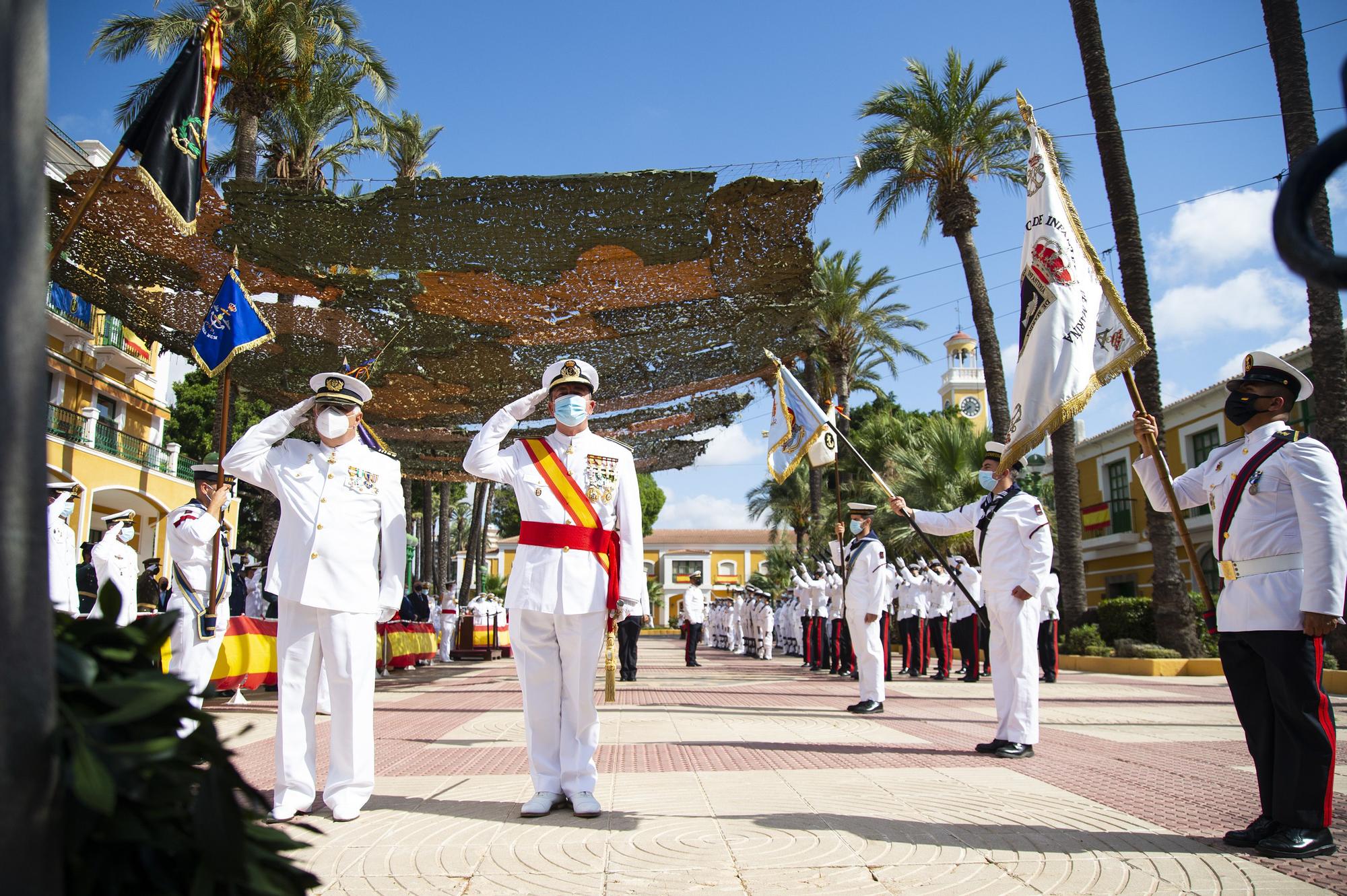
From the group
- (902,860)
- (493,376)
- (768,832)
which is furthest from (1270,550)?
(493,376)

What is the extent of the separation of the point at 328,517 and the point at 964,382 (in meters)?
64.0

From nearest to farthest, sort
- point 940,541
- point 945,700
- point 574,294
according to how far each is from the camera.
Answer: point 574,294 → point 945,700 → point 940,541

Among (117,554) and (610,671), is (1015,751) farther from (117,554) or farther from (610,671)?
(117,554)

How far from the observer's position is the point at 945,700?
1140 centimetres

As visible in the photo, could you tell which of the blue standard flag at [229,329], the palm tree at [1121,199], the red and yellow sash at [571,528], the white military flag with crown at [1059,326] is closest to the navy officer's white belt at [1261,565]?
the white military flag with crown at [1059,326]

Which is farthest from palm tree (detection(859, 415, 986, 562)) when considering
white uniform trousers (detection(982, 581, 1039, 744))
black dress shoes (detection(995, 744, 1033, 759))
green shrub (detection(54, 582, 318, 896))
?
green shrub (detection(54, 582, 318, 896))

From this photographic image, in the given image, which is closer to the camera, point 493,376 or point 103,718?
point 103,718

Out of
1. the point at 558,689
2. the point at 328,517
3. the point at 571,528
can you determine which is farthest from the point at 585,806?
the point at 328,517

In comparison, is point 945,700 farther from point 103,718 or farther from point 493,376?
point 103,718

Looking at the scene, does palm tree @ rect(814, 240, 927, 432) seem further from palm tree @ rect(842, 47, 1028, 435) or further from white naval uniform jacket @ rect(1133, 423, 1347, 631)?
white naval uniform jacket @ rect(1133, 423, 1347, 631)

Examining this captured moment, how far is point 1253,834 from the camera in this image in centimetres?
381

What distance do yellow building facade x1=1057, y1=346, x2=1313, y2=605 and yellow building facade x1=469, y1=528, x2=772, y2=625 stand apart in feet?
159

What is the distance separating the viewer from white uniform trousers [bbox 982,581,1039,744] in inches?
248

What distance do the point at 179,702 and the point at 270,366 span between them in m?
11.1
